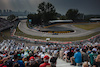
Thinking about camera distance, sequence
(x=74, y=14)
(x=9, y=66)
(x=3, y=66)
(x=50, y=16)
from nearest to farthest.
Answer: (x=3, y=66) < (x=9, y=66) < (x=50, y=16) < (x=74, y=14)

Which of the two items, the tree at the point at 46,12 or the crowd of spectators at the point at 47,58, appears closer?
the crowd of spectators at the point at 47,58

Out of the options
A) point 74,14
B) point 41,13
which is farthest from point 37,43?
point 74,14

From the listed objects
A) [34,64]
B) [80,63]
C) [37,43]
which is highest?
[34,64]

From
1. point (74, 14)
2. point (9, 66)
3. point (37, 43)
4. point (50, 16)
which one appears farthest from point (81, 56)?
point (74, 14)

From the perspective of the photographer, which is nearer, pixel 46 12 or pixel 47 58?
pixel 47 58

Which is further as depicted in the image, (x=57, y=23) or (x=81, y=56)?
(x=57, y=23)

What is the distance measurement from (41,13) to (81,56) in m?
72.8

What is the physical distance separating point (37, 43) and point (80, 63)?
75.6ft

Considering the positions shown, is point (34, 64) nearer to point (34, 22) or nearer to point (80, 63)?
point (80, 63)

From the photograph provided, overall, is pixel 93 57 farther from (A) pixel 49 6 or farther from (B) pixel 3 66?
(A) pixel 49 6

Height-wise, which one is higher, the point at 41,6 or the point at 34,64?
the point at 41,6

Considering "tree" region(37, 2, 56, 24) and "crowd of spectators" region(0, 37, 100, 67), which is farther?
"tree" region(37, 2, 56, 24)

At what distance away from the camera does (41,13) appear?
77.1 meters

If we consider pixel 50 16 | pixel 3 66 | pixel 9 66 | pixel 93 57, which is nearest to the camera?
pixel 3 66
